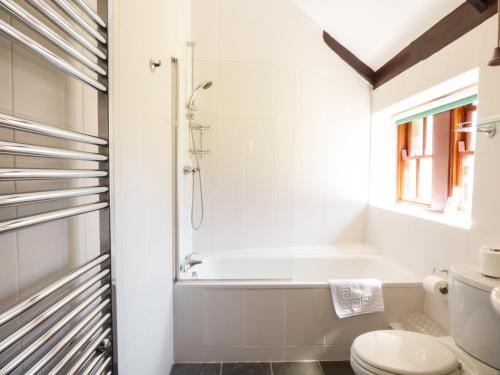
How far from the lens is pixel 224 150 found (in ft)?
9.36

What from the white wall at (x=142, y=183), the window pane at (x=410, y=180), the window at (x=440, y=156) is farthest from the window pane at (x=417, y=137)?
the white wall at (x=142, y=183)

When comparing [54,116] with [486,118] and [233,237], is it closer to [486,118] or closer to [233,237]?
[486,118]

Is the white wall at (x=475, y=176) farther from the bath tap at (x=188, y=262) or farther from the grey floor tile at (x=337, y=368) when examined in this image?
the bath tap at (x=188, y=262)

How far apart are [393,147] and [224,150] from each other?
1668 mm

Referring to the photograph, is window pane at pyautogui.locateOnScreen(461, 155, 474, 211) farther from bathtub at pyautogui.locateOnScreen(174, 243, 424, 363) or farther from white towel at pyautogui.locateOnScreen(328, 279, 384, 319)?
white towel at pyautogui.locateOnScreen(328, 279, 384, 319)

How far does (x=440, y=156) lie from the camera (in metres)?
2.33

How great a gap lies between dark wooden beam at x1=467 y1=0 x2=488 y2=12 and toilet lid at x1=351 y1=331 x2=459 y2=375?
176 cm

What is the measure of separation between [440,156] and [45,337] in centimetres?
261

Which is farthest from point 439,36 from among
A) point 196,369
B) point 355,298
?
point 196,369

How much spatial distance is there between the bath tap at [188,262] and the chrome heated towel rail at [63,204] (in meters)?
1.34

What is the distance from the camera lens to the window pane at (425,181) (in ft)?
8.39

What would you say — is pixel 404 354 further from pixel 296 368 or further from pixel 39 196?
pixel 39 196

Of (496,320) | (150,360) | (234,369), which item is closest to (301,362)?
(234,369)

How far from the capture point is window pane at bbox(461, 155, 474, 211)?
212 centimetres
